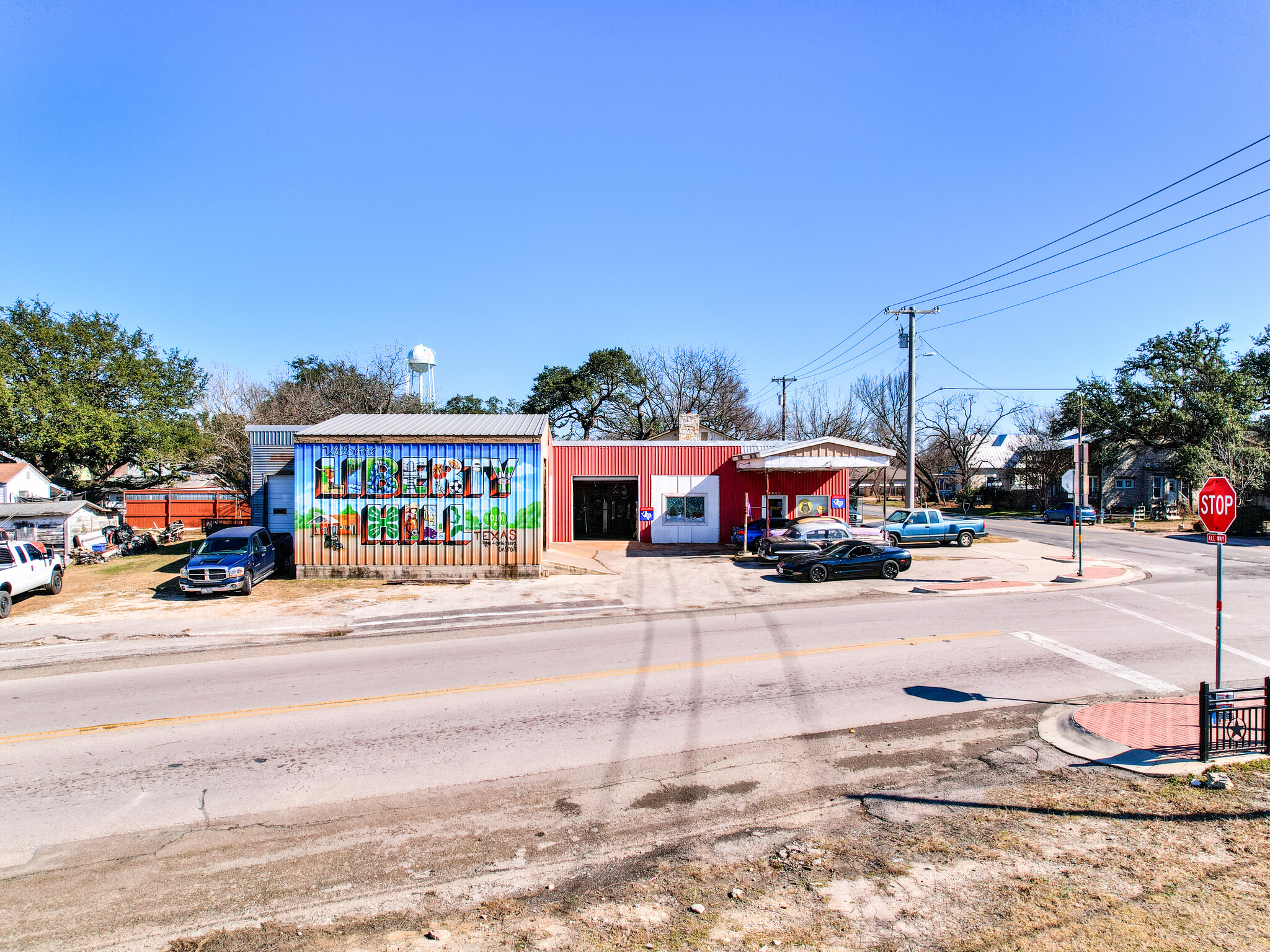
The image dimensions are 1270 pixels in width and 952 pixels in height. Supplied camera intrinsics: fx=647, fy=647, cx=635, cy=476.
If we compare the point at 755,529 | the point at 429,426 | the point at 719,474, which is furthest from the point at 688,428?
the point at 429,426

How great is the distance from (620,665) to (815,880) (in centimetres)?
619

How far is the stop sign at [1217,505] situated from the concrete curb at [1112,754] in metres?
3.44

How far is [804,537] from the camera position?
79.3ft

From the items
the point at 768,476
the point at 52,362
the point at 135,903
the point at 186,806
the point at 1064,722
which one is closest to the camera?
the point at 135,903

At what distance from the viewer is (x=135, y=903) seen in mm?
4820

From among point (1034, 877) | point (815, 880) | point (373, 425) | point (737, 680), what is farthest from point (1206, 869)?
point (373, 425)

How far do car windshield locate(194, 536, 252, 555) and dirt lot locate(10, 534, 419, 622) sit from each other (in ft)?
4.23

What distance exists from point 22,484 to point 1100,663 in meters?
43.8

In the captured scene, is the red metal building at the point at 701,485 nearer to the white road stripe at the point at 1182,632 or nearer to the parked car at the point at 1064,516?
the white road stripe at the point at 1182,632

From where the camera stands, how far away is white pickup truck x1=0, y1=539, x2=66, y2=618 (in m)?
16.5

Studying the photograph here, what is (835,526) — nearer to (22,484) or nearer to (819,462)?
(819,462)

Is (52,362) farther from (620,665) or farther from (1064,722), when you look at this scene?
(1064,722)

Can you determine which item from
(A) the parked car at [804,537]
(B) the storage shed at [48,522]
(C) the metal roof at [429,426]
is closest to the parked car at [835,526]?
(A) the parked car at [804,537]

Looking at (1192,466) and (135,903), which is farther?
(1192,466)
